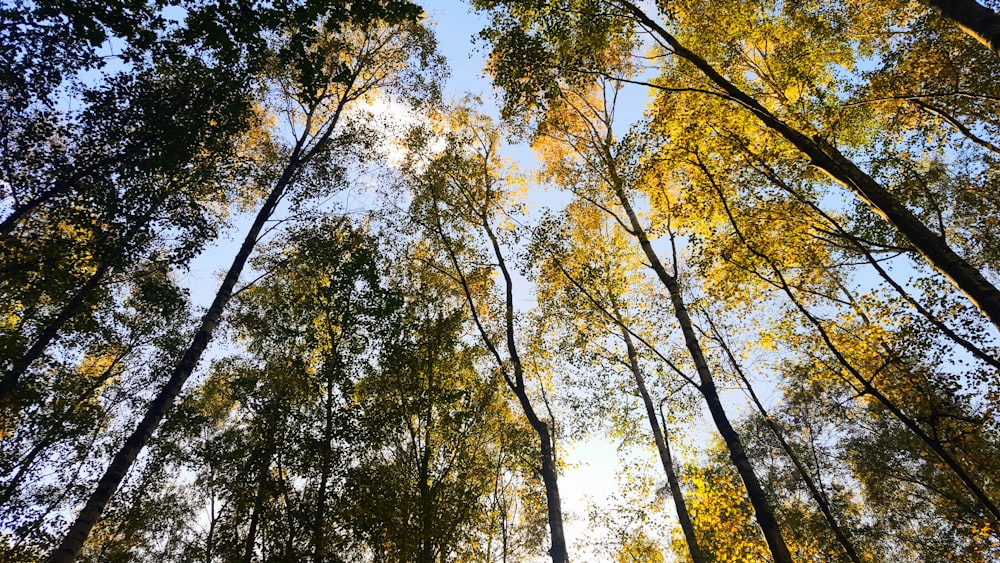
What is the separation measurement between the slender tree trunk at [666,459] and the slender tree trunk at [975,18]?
9.51 m

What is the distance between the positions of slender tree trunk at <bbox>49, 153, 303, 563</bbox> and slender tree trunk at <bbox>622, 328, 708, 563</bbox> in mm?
11518

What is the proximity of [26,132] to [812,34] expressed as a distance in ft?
63.7

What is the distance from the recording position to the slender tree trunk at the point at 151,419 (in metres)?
6.66

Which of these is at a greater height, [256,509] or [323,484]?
[323,484]

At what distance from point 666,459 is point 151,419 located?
14.6 m

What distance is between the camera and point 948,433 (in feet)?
34.6

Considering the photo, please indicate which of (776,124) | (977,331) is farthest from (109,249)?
(977,331)

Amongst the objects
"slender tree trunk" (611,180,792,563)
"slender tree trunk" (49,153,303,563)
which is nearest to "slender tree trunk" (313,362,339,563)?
"slender tree trunk" (49,153,303,563)

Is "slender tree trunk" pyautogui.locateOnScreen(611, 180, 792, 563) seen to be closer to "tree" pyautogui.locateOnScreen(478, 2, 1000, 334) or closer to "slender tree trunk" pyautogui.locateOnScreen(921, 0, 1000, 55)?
"tree" pyautogui.locateOnScreen(478, 2, 1000, 334)

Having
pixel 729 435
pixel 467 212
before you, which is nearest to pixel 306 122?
pixel 467 212

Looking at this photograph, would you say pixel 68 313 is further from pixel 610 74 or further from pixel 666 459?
pixel 666 459

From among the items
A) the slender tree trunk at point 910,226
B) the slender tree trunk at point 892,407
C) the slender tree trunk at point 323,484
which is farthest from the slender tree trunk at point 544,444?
the slender tree trunk at point 910,226

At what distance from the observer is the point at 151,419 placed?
8.12 m

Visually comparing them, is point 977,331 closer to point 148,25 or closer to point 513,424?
point 513,424
